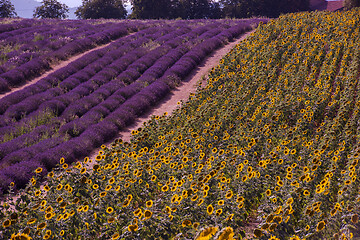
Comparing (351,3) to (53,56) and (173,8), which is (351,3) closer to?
(173,8)

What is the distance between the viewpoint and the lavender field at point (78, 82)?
26.3 ft

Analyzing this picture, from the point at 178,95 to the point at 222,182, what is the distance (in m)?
7.97

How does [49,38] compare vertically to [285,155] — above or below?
above

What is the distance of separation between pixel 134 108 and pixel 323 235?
300 inches

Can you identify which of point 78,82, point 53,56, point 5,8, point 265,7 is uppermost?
point 5,8

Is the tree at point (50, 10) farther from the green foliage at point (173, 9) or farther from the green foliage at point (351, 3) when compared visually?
the green foliage at point (351, 3)

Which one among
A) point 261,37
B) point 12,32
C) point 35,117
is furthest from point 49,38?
point 261,37

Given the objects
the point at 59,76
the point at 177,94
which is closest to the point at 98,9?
the point at 59,76

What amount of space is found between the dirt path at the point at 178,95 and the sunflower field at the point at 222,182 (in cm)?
152

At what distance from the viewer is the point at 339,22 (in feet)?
51.4

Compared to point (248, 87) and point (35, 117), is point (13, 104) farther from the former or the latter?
point (248, 87)

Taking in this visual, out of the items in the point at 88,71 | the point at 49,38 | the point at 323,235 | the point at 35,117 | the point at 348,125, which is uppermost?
the point at 49,38

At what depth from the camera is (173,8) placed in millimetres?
42656

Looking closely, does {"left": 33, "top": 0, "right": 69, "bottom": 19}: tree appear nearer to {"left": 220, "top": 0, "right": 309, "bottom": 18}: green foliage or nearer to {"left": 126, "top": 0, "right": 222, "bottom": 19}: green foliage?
{"left": 126, "top": 0, "right": 222, "bottom": 19}: green foliage
